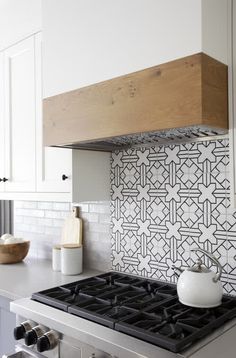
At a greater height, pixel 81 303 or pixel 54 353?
pixel 81 303

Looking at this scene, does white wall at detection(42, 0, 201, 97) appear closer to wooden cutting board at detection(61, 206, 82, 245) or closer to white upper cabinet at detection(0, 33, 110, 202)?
white upper cabinet at detection(0, 33, 110, 202)

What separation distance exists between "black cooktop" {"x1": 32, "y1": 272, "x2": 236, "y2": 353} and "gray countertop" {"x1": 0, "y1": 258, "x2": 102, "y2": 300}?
145 millimetres

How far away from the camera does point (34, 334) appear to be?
138 centimetres

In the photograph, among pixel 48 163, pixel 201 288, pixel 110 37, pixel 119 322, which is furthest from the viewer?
pixel 48 163

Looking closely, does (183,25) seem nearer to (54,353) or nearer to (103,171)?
(103,171)

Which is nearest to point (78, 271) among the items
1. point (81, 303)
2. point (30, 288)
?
point (30, 288)

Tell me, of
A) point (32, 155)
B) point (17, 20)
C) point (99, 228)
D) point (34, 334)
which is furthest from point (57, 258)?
point (17, 20)

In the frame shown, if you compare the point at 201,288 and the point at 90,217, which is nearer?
the point at 201,288

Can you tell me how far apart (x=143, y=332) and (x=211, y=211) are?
2.21 ft

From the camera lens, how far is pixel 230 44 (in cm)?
130

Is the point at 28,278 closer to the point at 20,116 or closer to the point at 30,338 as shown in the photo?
the point at 30,338

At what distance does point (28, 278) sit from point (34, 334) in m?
0.62

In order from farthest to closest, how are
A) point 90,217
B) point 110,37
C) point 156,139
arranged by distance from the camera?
point 90,217 < point 156,139 < point 110,37

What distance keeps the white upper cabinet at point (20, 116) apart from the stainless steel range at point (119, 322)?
31.1 inches
